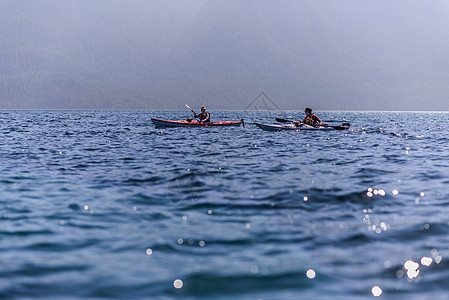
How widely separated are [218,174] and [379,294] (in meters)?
8.16

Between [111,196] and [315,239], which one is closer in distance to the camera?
[315,239]

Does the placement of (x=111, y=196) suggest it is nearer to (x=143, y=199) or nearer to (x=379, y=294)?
(x=143, y=199)

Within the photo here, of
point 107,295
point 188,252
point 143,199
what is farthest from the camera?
point 143,199

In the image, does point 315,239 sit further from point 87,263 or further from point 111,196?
point 111,196

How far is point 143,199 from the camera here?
898 centimetres

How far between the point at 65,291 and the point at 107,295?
48 centimetres

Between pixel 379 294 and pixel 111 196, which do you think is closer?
pixel 379 294

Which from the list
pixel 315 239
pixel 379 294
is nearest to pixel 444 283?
pixel 379 294

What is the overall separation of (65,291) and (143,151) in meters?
14.4

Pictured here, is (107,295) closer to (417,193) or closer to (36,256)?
(36,256)

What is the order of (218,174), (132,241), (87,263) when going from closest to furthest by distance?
(87,263)
(132,241)
(218,174)

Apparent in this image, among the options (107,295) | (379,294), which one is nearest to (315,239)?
(379,294)

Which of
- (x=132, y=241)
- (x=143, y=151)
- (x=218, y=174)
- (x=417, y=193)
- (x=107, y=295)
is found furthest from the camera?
(x=143, y=151)

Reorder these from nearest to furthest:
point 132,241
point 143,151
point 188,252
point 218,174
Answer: point 188,252, point 132,241, point 218,174, point 143,151
